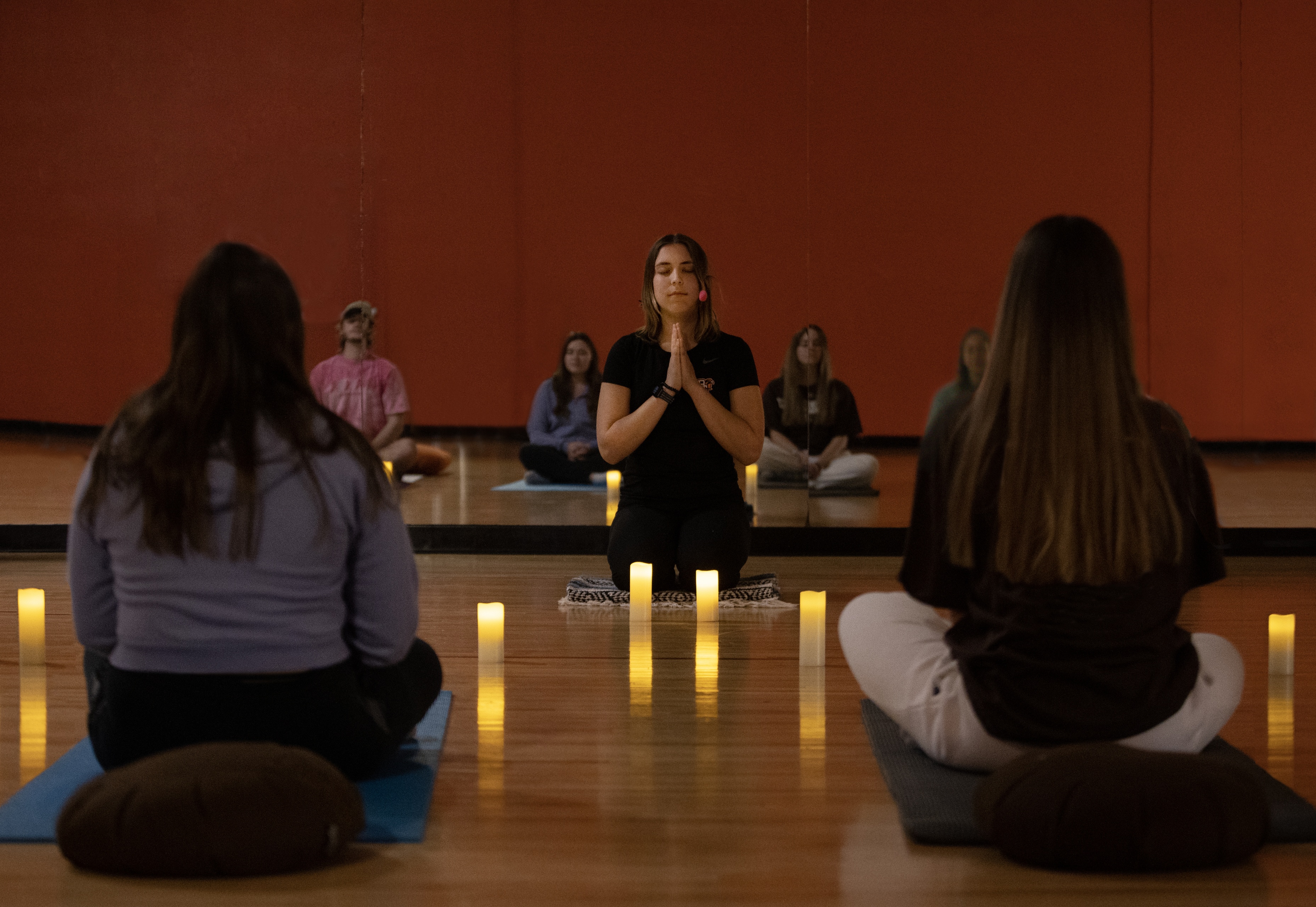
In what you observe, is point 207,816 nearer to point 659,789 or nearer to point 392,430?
point 659,789

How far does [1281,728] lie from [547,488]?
3.71m

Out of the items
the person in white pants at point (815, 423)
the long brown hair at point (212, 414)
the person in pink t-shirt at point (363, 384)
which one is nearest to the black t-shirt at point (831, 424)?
the person in white pants at point (815, 423)

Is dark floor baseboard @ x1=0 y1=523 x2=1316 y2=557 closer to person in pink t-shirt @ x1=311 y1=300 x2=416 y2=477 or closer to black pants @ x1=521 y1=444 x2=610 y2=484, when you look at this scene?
person in pink t-shirt @ x1=311 y1=300 x2=416 y2=477

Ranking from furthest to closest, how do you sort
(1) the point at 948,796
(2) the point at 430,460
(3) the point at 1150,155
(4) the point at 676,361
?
(2) the point at 430,460 → (3) the point at 1150,155 → (4) the point at 676,361 → (1) the point at 948,796

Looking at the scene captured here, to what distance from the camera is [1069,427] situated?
5.55 feet

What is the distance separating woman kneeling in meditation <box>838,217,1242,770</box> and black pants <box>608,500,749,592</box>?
1.44 metres

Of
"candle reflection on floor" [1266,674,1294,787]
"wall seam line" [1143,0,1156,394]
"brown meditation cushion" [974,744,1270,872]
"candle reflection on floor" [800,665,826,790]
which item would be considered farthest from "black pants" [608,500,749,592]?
"wall seam line" [1143,0,1156,394]

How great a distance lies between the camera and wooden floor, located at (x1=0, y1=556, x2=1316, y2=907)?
5.17 feet

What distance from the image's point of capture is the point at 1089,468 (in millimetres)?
1692

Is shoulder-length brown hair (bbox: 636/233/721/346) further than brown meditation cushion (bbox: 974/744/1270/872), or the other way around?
shoulder-length brown hair (bbox: 636/233/721/346)

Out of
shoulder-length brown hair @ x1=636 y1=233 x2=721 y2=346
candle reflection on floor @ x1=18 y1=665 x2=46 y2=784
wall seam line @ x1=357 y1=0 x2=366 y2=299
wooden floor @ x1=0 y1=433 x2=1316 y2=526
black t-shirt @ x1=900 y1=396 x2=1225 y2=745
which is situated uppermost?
wall seam line @ x1=357 y1=0 x2=366 y2=299

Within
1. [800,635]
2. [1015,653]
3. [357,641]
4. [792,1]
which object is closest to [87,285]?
[792,1]

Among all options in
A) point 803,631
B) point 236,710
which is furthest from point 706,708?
point 236,710

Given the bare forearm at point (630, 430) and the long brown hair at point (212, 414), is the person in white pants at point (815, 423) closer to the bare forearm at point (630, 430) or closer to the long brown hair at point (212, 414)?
the bare forearm at point (630, 430)
